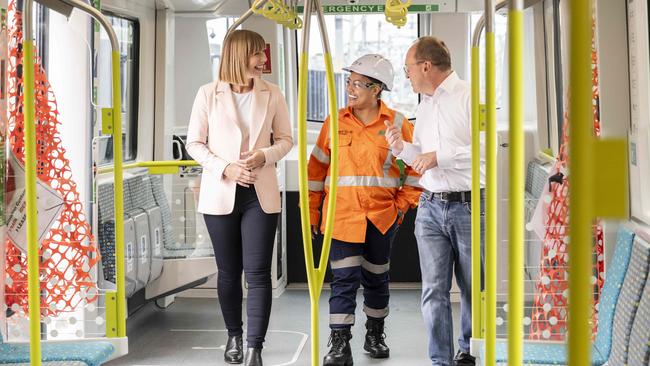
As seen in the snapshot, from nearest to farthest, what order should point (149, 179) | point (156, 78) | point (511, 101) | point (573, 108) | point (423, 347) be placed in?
point (573, 108) → point (511, 101) → point (423, 347) → point (149, 179) → point (156, 78)

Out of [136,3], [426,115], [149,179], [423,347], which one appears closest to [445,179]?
[426,115]

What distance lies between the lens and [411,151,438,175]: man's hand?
4.25 m

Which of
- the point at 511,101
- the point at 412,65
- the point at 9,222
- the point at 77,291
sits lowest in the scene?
the point at 77,291

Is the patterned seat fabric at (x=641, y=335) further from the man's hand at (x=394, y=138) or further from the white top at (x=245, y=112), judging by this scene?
the white top at (x=245, y=112)

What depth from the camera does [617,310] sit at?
3.61 meters

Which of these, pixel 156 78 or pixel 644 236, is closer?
pixel 644 236

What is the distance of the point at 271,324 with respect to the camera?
6.05m

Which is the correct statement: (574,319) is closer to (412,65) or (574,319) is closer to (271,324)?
(412,65)

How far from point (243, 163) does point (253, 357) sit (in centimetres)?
93

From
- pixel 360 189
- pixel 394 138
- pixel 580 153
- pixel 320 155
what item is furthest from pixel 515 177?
pixel 320 155

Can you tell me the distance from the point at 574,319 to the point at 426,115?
117 inches

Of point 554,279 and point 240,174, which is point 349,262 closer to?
point 240,174

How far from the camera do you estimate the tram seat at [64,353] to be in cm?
355

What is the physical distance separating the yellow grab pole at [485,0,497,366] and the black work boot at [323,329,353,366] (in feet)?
7.93
